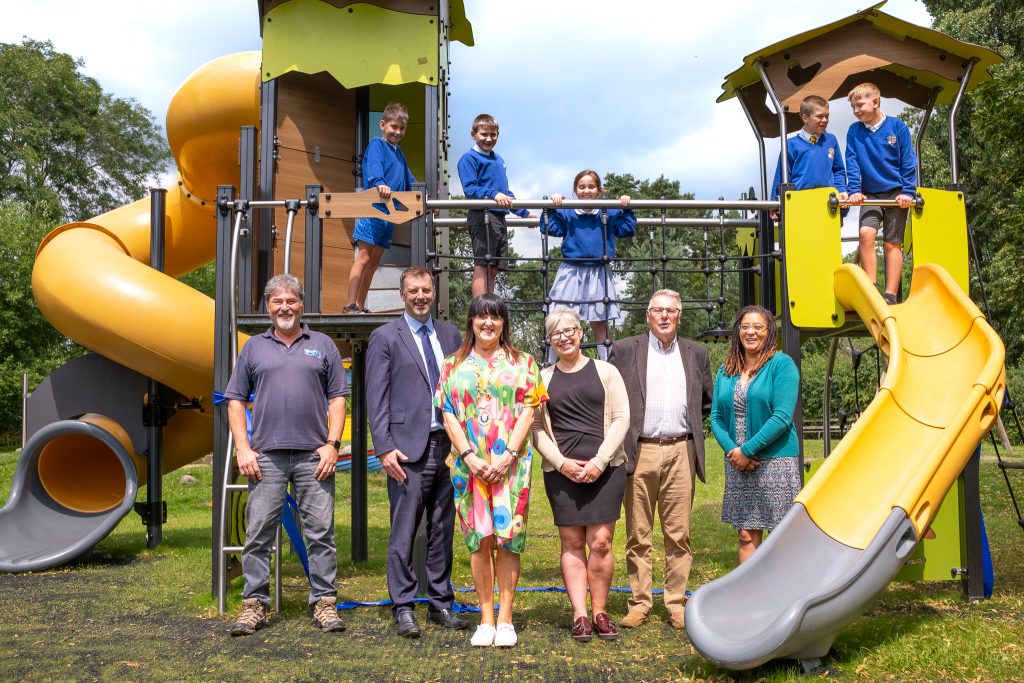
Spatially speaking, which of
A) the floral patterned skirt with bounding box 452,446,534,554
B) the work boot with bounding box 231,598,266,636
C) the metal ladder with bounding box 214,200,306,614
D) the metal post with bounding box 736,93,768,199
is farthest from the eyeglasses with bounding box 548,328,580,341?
the metal post with bounding box 736,93,768,199

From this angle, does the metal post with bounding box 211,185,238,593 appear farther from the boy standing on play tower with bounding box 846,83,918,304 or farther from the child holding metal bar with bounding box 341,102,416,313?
the boy standing on play tower with bounding box 846,83,918,304

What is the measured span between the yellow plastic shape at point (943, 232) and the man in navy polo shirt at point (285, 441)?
12.8ft

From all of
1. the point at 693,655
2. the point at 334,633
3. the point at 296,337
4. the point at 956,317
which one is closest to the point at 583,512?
the point at 693,655

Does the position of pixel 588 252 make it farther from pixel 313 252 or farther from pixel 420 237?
pixel 313 252

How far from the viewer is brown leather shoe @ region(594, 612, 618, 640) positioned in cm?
484

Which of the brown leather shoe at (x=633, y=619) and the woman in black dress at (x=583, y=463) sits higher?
the woman in black dress at (x=583, y=463)

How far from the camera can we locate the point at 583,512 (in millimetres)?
4871

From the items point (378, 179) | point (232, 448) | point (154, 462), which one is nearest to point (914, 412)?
point (378, 179)

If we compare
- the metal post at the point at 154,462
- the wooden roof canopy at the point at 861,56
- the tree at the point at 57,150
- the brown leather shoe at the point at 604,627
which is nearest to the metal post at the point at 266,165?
the metal post at the point at 154,462

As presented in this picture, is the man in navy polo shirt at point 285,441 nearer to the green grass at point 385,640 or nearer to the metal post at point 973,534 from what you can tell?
the green grass at point 385,640

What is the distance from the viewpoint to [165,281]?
8.63m

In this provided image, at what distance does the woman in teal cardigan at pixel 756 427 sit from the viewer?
506 centimetres

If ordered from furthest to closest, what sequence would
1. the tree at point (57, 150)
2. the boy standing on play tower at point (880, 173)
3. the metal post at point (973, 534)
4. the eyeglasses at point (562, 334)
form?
the tree at point (57, 150) → the boy standing on play tower at point (880, 173) → the metal post at point (973, 534) → the eyeglasses at point (562, 334)

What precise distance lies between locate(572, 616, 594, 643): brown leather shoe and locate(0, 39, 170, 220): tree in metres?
31.2
